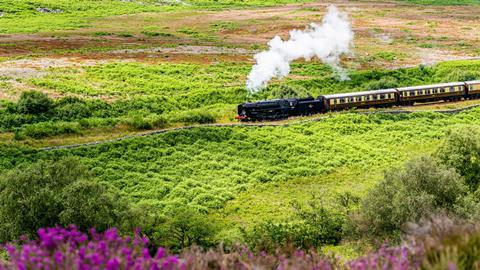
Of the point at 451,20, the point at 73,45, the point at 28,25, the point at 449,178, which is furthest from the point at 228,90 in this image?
the point at 451,20

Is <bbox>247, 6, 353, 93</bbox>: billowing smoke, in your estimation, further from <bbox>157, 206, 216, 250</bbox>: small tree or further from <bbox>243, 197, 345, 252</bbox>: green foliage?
<bbox>157, 206, 216, 250</bbox>: small tree

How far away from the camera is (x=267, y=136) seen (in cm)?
5238

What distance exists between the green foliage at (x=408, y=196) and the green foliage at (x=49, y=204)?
13692mm

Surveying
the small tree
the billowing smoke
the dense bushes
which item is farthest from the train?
the dense bushes

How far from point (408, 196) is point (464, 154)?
10805 millimetres

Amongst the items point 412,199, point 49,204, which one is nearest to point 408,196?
point 412,199

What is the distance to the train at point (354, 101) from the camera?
55.3 meters

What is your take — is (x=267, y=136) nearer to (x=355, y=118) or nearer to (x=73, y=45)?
(x=355, y=118)

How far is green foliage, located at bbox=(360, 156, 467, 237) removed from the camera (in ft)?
93.8

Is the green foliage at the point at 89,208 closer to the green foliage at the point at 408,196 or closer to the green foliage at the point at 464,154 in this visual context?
the green foliage at the point at 408,196

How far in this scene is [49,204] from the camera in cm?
2789

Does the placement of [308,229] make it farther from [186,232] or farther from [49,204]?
[49,204]

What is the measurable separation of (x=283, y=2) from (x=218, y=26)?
48.1 meters

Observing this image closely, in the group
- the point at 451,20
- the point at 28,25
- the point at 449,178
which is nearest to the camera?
the point at 449,178
